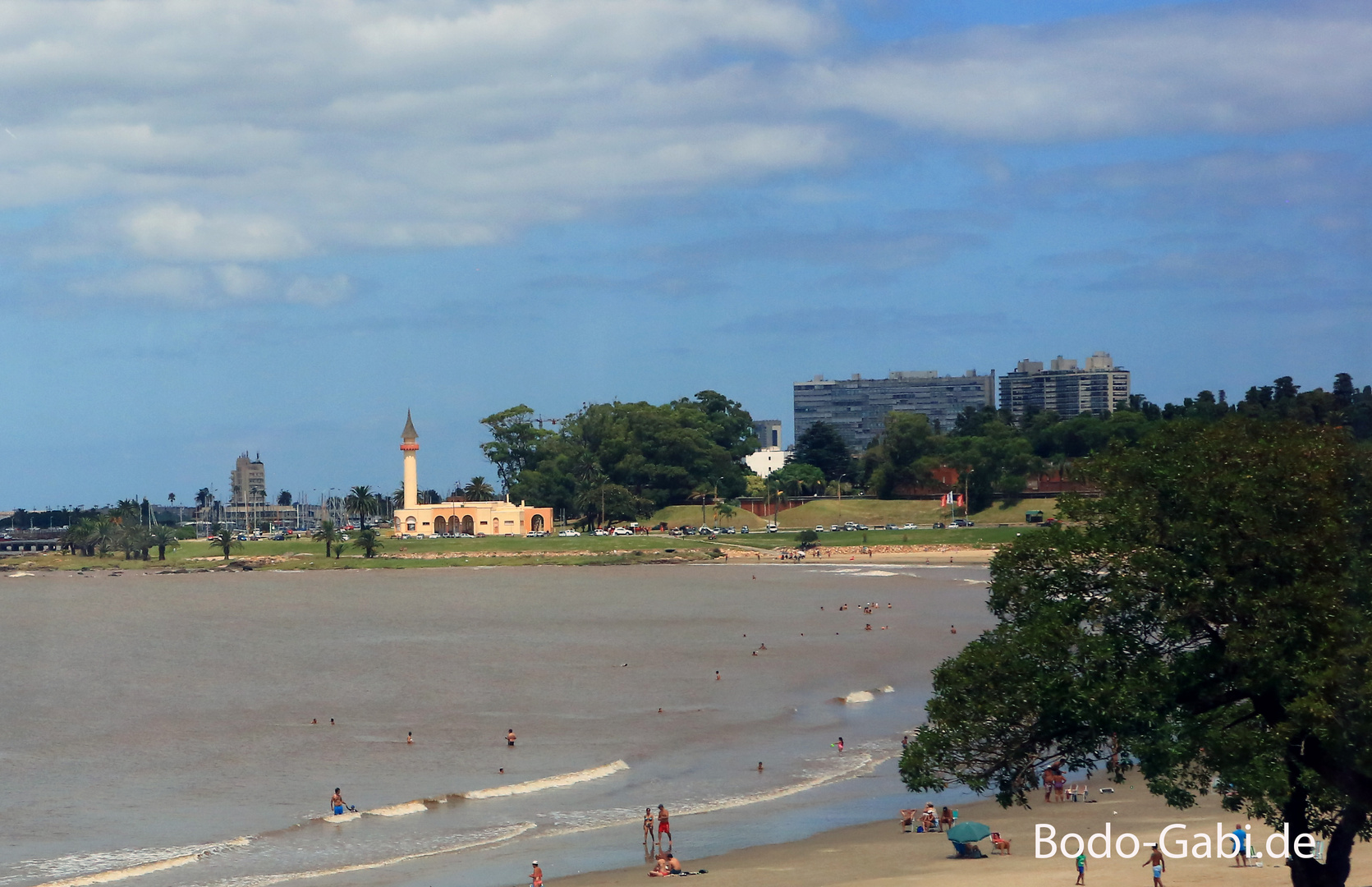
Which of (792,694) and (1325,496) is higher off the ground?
(1325,496)

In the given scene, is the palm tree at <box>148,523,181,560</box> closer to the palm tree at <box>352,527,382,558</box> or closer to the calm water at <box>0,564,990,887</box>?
the palm tree at <box>352,527,382,558</box>

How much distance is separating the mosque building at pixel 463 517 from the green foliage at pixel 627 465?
496cm

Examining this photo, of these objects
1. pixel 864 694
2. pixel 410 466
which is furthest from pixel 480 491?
pixel 864 694

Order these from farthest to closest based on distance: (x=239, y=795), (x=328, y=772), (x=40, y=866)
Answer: (x=328, y=772)
(x=239, y=795)
(x=40, y=866)

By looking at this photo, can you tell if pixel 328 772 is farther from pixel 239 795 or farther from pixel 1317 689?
pixel 1317 689

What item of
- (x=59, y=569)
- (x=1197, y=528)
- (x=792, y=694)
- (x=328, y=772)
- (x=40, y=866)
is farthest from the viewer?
(x=59, y=569)

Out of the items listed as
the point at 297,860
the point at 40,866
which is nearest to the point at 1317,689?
the point at 297,860

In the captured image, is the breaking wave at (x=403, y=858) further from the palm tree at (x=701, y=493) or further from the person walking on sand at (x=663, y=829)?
the palm tree at (x=701, y=493)

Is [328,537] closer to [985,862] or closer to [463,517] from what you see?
[463,517]

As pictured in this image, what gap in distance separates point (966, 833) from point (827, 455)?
152261mm

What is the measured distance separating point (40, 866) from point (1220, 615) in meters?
21.8

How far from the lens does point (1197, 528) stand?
12.6m

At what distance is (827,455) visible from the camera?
174 m

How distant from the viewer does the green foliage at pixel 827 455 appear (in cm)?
17388
